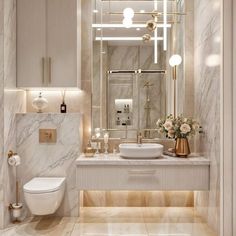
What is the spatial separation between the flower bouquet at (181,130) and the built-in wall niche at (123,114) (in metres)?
0.50

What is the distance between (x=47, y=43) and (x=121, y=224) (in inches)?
80.8

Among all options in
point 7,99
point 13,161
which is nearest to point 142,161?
point 13,161

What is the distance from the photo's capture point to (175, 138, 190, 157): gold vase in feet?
10.8

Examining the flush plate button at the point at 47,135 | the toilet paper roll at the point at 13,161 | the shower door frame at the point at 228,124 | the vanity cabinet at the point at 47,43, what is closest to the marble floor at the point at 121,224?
the shower door frame at the point at 228,124

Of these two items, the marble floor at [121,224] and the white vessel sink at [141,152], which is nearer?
the marble floor at [121,224]

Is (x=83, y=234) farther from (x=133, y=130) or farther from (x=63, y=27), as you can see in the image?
(x=63, y=27)

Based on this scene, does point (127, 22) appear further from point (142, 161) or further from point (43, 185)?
point (43, 185)

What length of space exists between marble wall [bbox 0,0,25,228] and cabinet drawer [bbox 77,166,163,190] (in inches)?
28.5

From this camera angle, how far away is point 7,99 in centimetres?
312

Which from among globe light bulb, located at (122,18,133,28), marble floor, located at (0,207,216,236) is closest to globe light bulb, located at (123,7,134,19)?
globe light bulb, located at (122,18,133,28)

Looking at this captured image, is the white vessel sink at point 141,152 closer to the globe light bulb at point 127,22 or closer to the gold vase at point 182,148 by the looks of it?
the gold vase at point 182,148

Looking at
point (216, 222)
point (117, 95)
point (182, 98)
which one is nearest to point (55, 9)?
point (117, 95)

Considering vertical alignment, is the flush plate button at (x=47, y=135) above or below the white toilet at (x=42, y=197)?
above

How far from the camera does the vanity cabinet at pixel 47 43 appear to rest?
3.37 metres
